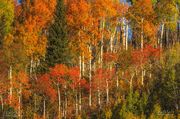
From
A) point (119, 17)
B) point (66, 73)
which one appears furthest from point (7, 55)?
point (119, 17)

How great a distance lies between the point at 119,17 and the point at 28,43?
12.1 meters

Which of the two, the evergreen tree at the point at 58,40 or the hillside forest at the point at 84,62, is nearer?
the hillside forest at the point at 84,62

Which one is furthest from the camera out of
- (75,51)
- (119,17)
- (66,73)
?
(119,17)

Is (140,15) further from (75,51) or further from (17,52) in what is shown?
(17,52)

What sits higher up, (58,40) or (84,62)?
(58,40)

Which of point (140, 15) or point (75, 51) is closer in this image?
point (75, 51)

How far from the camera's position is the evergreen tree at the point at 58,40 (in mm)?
75312

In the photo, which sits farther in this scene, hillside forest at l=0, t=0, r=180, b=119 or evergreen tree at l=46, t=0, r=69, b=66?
evergreen tree at l=46, t=0, r=69, b=66

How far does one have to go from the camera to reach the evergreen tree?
2965 inches

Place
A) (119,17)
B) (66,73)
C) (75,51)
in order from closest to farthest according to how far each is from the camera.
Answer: (66,73), (75,51), (119,17)

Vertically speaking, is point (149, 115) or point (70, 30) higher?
point (70, 30)

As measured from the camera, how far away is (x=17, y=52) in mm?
71688

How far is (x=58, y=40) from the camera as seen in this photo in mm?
76875

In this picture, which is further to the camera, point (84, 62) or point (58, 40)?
point (58, 40)
